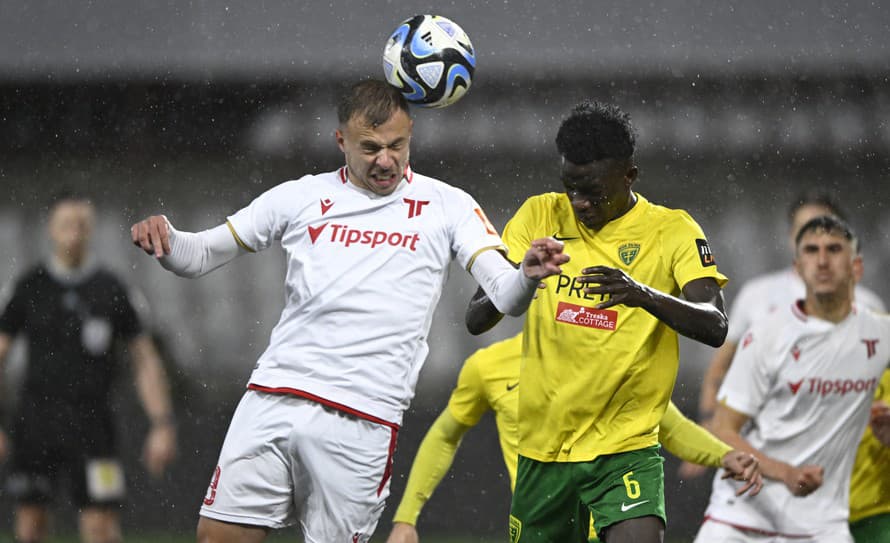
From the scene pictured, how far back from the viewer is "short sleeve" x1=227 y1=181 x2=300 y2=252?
3896mm

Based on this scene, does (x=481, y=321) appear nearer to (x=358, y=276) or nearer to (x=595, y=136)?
(x=358, y=276)

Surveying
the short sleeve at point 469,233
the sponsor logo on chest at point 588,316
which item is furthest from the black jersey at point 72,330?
the sponsor logo on chest at point 588,316

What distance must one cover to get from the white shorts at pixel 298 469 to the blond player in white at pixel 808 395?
2.37 m

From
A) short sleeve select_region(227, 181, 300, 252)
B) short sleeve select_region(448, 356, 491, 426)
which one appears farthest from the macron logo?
short sleeve select_region(448, 356, 491, 426)

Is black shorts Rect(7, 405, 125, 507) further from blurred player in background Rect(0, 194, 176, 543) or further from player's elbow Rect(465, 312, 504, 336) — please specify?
player's elbow Rect(465, 312, 504, 336)

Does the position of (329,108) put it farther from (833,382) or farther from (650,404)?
(650,404)

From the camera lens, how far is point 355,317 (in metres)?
3.76

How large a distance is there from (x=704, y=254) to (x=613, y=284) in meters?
0.59

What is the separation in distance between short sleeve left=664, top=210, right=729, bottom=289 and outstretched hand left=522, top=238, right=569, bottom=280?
66cm

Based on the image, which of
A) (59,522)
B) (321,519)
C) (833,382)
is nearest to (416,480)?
(321,519)

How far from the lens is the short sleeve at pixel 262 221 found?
3896 millimetres

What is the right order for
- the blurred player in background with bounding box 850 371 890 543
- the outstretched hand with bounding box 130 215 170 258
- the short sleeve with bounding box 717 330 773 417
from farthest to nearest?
the short sleeve with bounding box 717 330 773 417, the blurred player in background with bounding box 850 371 890 543, the outstretched hand with bounding box 130 215 170 258

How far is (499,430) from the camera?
15.0 feet

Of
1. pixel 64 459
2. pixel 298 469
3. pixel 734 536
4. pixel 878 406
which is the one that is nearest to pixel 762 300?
pixel 734 536
